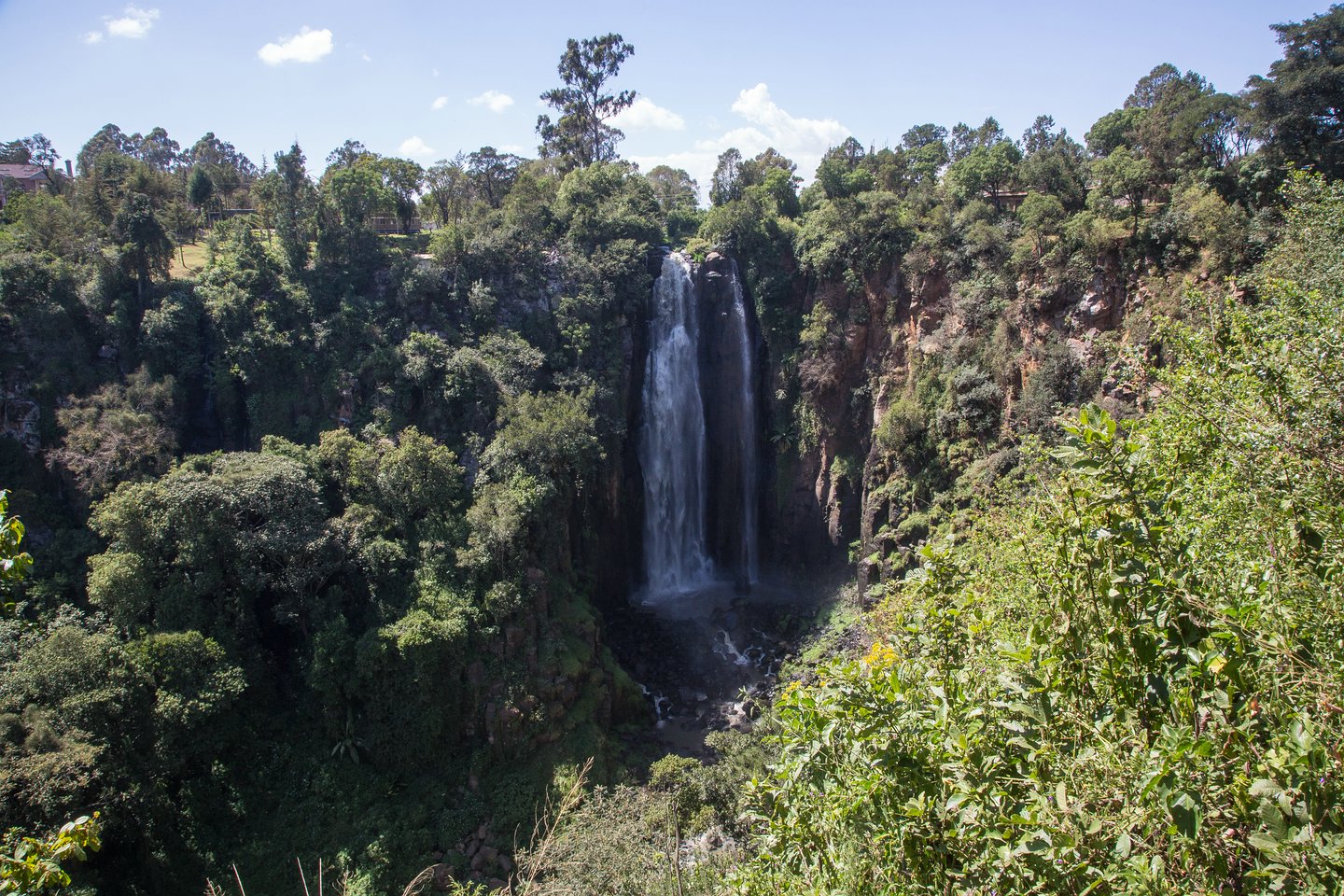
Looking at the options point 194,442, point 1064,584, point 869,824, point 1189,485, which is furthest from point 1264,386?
point 194,442

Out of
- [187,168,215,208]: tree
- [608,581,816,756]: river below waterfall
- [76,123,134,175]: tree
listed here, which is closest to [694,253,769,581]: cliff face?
[608,581,816,756]: river below waterfall

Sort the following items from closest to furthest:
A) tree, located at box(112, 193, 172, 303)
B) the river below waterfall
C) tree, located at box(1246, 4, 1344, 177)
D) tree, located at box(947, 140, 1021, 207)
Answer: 1. tree, located at box(1246, 4, 1344, 177)
2. the river below waterfall
3. tree, located at box(947, 140, 1021, 207)
4. tree, located at box(112, 193, 172, 303)

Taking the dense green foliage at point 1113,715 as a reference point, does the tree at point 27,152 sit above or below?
above

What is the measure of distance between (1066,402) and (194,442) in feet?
105

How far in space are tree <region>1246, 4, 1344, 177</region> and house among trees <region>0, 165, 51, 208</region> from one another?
63263 mm

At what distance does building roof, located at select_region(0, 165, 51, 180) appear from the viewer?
172 feet

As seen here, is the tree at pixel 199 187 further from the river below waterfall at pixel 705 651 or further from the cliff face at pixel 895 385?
the cliff face at pixel 895 385

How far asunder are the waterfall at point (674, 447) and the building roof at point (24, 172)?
49.1 m

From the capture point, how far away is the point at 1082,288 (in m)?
22.9

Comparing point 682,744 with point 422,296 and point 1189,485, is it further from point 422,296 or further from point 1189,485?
point 422,296

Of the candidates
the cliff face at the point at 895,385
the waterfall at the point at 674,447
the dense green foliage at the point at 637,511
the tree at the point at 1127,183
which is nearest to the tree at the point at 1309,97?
the dense green foliage at the point at 637,511

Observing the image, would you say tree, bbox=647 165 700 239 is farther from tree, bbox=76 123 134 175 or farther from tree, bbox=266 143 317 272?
tree, bbox=76 123 134 175

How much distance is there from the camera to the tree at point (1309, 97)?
65.1 ft

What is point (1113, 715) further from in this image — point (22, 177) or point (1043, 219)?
point (22, 177)
